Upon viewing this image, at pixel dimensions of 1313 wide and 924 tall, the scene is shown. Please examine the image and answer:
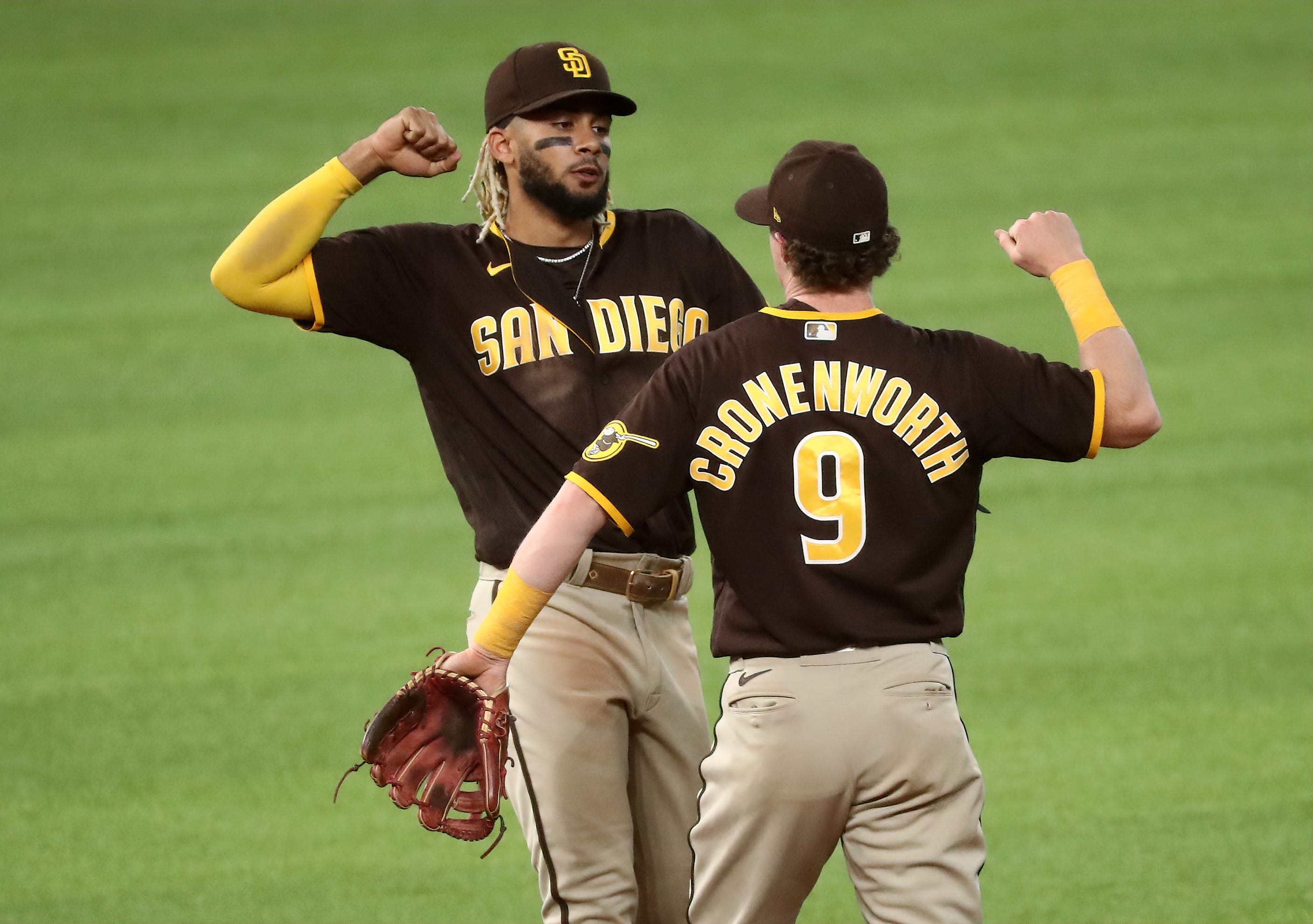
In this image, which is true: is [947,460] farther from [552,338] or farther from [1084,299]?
[552,338]

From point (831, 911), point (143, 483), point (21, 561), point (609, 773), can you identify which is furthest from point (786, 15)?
point (609, 773)

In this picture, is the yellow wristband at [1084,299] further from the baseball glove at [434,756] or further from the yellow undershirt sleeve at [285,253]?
the yellow undershirt sleeve at [285,253]

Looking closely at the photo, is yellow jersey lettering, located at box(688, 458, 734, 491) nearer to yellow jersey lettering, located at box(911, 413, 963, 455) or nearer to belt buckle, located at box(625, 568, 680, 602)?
yellow jersey lettering, located at box(911, 413, 963, 455)

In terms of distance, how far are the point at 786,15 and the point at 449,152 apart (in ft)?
35.9

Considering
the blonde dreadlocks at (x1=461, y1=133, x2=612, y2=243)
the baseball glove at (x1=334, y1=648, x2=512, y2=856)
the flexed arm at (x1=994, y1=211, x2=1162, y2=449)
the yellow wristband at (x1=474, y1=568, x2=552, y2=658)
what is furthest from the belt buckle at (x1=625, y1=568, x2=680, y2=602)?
the flexed arm at (x1=994, y1=211, x2=1162, y2=449)

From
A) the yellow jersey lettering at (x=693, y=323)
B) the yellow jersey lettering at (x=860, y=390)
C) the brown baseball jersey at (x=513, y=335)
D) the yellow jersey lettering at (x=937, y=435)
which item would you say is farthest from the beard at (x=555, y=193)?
the yellow jersey lettering at (x=937, y=435)

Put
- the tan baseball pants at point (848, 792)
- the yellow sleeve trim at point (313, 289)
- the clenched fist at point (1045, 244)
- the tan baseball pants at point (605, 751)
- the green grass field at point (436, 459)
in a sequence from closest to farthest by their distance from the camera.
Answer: the tan baseball pants at point (848, 792), the clenched fist at point (1045, 244), the tan baseball pants at point (605, 751), the yellow sleeve trim at point (313, 289), the green grass field at point (436, 459)

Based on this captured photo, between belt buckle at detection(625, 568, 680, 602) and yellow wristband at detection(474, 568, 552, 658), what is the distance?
607 millimetres

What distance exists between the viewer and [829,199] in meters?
3.46

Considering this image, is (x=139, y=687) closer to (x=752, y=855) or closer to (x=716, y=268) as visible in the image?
(x=716, y=268)

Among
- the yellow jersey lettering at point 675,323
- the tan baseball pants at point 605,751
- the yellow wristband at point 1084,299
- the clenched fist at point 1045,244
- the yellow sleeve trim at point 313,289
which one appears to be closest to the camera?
the yellow wristband at point 1084,299

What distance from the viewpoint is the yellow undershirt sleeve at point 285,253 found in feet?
13.3

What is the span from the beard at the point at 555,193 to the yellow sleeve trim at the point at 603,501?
970 mm

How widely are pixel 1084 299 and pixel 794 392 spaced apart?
636 mm
